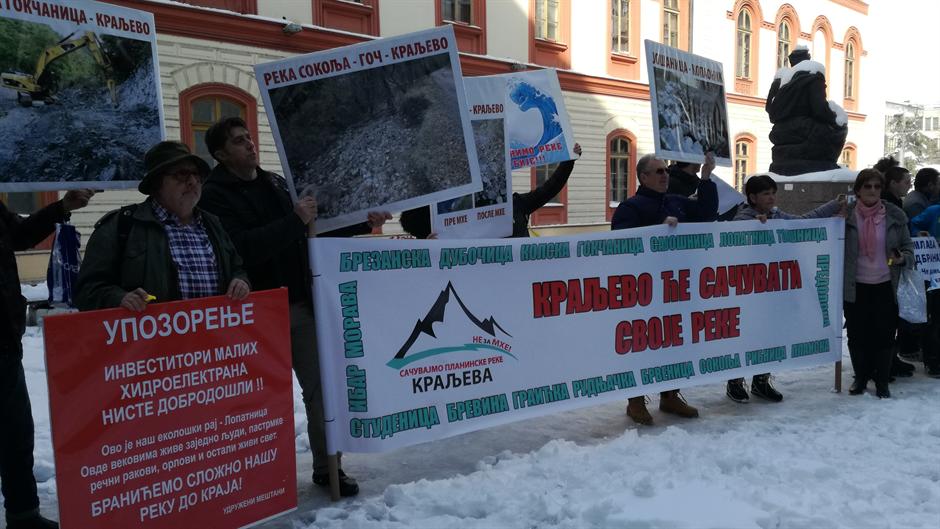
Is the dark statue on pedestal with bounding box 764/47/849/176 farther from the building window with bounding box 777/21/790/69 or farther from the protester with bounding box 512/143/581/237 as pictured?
the building window with bounding box 777/21/790/69

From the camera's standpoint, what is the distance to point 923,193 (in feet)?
22.3

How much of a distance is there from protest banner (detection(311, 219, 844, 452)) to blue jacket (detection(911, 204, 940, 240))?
1.51 meters

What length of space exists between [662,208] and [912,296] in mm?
2266

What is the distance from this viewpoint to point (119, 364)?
2.82 m

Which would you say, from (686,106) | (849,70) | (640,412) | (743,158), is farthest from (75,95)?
(849,70)

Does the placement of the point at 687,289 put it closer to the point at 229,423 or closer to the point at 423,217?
the point at 423,217

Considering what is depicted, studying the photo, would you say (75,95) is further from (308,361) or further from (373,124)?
(308,361)

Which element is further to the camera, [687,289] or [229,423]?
[687,289]

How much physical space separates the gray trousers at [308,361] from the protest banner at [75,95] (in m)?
0.99

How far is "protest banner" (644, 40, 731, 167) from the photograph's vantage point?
16.9ft

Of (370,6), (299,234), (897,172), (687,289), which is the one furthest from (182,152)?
(370,6)

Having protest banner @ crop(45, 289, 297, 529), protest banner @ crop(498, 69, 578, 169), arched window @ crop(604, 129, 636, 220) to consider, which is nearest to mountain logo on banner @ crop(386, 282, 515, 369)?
protest banner @ crop(45, 289, 297, 529)

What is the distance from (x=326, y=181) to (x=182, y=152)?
739mm

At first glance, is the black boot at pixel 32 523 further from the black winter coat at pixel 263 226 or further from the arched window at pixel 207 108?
the arched window at pixel 207 108
